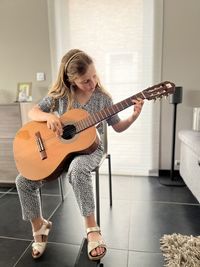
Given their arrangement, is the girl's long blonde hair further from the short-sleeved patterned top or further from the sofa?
the sofa

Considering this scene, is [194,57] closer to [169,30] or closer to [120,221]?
[169,30]

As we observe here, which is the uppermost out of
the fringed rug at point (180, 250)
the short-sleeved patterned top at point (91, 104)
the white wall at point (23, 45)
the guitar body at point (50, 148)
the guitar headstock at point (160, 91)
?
the white wall at point (23, 45)

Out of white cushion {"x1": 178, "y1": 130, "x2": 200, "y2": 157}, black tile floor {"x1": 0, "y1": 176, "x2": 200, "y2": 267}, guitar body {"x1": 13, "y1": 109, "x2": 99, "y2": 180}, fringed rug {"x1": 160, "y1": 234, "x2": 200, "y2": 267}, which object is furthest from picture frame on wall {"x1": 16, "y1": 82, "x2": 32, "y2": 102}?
fringed rug {"x1": 160, "y1": 234, "x2": 200, "y2": 267}

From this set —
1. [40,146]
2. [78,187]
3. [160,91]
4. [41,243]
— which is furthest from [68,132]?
[41,243]

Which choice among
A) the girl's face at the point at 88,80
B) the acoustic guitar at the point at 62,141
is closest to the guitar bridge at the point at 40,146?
the acoustic guitar at the point at 62,141

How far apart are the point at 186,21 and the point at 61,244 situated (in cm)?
217

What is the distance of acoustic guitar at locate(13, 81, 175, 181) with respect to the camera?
1.27 meters

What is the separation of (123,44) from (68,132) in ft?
4.73

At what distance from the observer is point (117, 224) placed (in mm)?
1711

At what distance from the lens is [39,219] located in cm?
142

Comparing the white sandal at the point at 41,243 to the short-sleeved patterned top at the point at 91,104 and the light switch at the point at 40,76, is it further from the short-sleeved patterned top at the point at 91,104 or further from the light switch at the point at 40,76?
the light switch at the point at 40,76

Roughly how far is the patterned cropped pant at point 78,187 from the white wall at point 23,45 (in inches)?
58.0

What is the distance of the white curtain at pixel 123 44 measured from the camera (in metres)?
2.33

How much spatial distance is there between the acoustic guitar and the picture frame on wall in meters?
1.22
